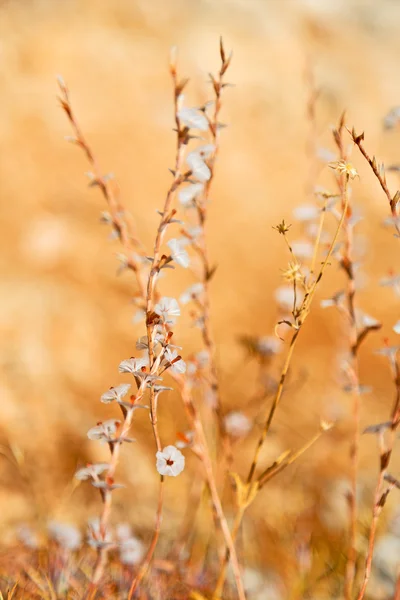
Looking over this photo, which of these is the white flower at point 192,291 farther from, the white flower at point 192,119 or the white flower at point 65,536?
the white flower at point 65,536

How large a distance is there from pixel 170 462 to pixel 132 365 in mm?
134

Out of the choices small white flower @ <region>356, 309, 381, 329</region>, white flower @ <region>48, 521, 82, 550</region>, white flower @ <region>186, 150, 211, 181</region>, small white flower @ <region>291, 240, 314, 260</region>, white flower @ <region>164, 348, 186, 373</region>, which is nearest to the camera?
white flower @ <region>164, 348, 186, 373</region>

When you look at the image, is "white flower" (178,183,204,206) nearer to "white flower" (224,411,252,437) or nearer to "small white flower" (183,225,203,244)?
"small white flower" (183,225,203,244)

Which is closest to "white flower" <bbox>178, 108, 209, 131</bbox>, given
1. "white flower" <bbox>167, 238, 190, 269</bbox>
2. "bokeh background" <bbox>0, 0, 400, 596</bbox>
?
"white flower" <bbox>167, 238, 190, 269</bbox>

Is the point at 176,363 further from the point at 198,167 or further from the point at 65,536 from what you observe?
the point at 65,536

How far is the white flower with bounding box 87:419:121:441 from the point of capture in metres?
0.67

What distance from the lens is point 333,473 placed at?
2014 millimetres

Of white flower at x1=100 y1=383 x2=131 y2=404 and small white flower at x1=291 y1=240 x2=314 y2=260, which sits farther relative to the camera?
small white flower at x1=291 y1=240 x2=314 y2=260

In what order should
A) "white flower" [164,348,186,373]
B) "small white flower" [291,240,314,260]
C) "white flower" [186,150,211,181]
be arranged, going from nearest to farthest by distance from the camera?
"white flower" [164,348,186,373] → "white flower" [186,150,211,181] → "small white flower" [291,240,314,260]

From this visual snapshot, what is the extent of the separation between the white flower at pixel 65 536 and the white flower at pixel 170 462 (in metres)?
0.72

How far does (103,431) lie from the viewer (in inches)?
26.9

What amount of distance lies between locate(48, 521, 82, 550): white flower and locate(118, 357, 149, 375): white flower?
2.59 feet

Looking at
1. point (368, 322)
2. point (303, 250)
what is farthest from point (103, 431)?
point (303, 250)

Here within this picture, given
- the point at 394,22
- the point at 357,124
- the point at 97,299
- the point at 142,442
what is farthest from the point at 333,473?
the point at 394,22
